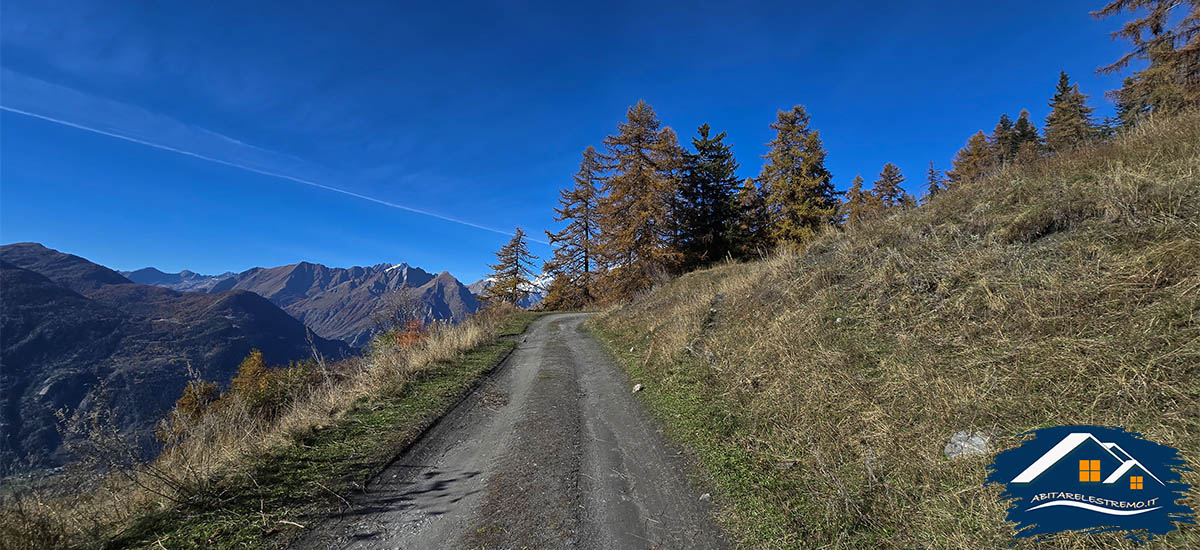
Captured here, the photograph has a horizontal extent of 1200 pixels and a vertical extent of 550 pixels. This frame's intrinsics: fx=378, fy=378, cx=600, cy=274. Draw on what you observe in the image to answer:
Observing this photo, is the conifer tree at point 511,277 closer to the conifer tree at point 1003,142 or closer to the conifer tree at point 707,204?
the conifer tree at point 707,204

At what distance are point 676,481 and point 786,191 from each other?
86.2 feet

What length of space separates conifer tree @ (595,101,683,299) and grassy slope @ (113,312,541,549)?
754 inches

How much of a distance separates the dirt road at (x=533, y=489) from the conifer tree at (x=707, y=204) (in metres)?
21.9

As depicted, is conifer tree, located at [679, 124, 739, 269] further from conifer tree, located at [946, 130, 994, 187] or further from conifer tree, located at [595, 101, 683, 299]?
conifer tree, located at [946, 130, 994, 187]

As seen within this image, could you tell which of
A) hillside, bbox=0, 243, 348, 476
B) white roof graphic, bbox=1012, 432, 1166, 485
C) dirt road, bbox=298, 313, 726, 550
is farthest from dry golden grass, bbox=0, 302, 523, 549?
hillside, bbox=0, 243, 348, 476

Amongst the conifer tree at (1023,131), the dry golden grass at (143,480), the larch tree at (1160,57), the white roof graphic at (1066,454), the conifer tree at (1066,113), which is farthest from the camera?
the conifer tree at (1023,131)

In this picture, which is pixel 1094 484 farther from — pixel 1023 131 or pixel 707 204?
pixel 1023 131

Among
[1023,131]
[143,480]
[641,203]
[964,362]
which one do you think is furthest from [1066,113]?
[143,480]

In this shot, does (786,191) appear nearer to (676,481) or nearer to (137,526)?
(676,481)

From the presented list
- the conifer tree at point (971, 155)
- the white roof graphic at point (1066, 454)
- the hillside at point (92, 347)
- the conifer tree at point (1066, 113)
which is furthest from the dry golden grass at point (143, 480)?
the hillside at point (92, 347)

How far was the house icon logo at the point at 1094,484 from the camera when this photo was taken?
2.24 m

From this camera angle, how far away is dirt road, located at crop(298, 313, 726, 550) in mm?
3287

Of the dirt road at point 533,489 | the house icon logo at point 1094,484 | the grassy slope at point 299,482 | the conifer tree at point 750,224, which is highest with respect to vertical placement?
the conifer tree at point 750,224

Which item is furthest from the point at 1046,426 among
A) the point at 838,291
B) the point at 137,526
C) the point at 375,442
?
the point at 137,526
